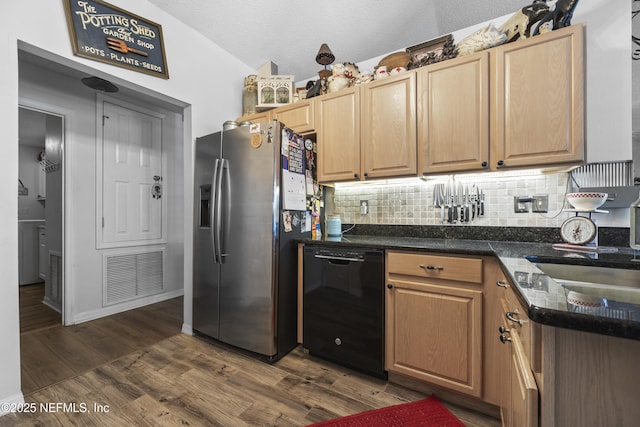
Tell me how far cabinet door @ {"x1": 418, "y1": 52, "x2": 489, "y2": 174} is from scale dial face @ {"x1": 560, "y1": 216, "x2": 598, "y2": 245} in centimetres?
55

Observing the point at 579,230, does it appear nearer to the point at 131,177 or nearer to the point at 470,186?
the point at 470,186

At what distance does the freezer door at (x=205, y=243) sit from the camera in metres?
2.20

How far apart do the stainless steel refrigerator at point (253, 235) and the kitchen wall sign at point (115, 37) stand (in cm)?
68

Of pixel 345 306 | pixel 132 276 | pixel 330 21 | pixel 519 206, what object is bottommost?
pixel 132 276

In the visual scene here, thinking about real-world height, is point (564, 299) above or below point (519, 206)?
below

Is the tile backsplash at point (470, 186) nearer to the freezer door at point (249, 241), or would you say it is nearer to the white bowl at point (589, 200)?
the white bowl at point (589, 200)

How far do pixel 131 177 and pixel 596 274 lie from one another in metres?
3.94

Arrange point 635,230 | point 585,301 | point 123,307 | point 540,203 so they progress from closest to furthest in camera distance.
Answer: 1. point 585,301
2. point 635,230
3. point 540,203
4. point 123,307

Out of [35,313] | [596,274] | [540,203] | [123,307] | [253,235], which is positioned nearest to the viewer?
[596,274]

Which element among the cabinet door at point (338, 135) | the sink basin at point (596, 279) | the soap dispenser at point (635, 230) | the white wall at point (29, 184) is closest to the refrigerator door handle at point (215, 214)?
the cabinet door at point (338, 135)

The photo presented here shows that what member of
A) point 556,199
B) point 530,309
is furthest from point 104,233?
point 556,199

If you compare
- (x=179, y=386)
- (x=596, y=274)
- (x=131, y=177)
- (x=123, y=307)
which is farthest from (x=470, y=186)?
(x=123, y=307)

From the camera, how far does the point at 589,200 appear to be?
4.75 feet

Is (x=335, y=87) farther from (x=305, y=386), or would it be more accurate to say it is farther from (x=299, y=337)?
(x=305, y=386)
